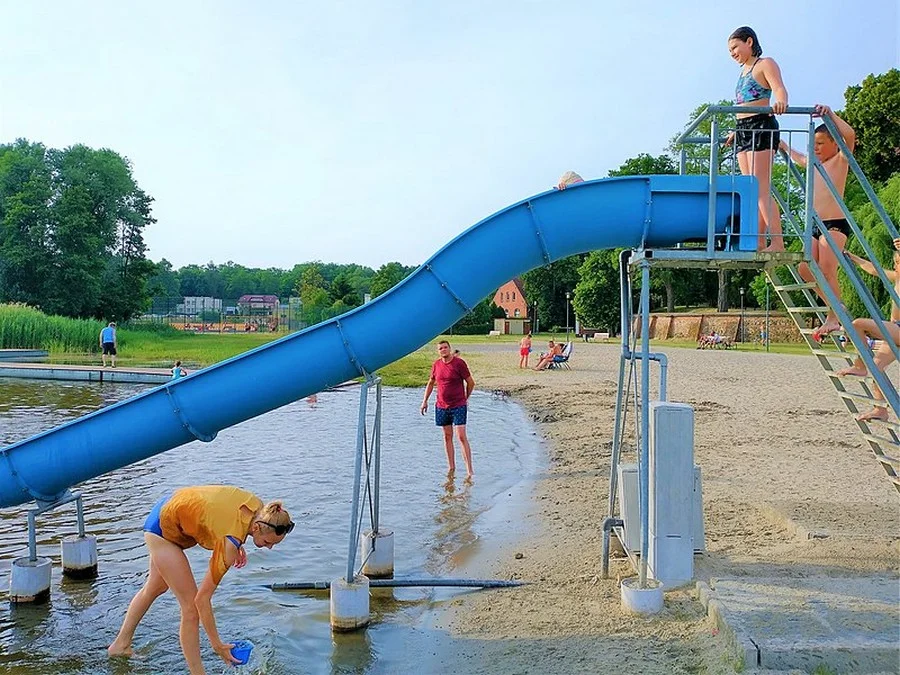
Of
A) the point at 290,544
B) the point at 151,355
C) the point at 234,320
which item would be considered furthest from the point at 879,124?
the point at 234,320

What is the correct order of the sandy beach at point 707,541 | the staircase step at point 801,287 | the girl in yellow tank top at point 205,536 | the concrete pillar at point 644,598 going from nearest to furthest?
the girl in yellow tank top at point 205,536 < the sandy beach at point 707,541 < the concrete pillar at point 644,598 < the staircase step at point 801,287

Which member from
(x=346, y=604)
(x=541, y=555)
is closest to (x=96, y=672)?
(x=346, y=604)

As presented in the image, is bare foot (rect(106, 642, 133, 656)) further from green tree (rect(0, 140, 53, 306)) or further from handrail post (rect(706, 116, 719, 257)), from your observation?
green tree (rect(0, 140, 53, 306))

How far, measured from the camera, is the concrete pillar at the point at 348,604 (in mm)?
6258

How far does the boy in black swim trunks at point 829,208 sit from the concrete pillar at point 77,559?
7154mm

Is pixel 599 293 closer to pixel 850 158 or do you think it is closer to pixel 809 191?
pixel 850 158

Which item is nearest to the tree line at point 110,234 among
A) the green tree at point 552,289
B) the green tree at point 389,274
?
the green tree at point 552,289

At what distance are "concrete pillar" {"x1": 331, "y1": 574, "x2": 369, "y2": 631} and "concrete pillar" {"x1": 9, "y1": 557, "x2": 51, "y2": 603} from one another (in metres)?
2.75

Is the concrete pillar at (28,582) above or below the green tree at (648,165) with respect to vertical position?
below

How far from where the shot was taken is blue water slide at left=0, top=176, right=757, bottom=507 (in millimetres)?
6383

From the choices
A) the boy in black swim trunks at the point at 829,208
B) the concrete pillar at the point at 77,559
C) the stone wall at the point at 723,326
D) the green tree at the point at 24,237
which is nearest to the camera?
the boy in black swim trunks at the point at 829,208

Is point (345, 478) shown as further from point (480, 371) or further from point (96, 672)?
point (480, 371)

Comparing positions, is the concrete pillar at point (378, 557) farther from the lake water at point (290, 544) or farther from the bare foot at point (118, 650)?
the bare foot at point (118, 650)

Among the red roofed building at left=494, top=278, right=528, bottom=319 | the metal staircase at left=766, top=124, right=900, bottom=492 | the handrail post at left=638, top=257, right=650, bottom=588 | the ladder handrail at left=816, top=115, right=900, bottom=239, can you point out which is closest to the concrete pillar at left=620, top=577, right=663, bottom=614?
the handrail post at left=638, top=257, right=650, bottom=588
